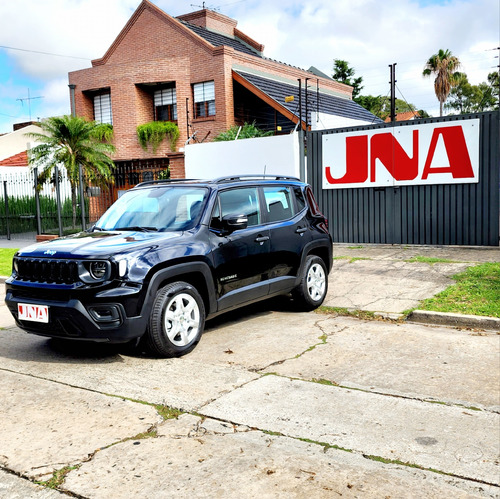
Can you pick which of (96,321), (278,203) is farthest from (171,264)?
(278,203)

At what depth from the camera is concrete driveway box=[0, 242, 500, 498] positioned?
11.0 ft

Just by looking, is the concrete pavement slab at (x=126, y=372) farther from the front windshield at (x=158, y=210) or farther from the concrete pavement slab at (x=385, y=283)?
the concrete pavement slab at (x=385, y=283)

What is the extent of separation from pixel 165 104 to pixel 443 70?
3351cm

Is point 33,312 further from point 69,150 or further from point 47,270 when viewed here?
point 69,150

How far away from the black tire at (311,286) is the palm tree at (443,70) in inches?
1798

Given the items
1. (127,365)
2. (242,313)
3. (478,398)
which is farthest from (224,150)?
(478,398)

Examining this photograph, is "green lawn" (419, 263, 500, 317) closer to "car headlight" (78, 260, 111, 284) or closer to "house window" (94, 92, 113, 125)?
"car headlight" (78, 260, 111, 284)

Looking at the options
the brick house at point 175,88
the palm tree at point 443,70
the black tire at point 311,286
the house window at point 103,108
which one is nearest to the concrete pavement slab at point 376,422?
the black tire at point 311,286

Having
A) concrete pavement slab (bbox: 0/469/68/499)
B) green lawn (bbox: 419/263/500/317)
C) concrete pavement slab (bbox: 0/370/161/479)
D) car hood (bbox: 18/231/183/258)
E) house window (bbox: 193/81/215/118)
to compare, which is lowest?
concrete pavement slab (bbox: 0/469/68/499)

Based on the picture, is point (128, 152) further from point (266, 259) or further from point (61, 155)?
point (266, 259)

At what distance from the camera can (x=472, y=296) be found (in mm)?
7926

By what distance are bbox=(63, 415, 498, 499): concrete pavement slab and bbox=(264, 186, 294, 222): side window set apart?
374 centimetres

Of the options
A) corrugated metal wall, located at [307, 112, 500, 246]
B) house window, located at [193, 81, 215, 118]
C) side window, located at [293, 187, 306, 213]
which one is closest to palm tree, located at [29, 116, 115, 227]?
house window, located at [193, 81, 215, 118]

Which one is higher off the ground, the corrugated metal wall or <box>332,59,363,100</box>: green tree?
<box>332,59,363,100</box>: green tree
